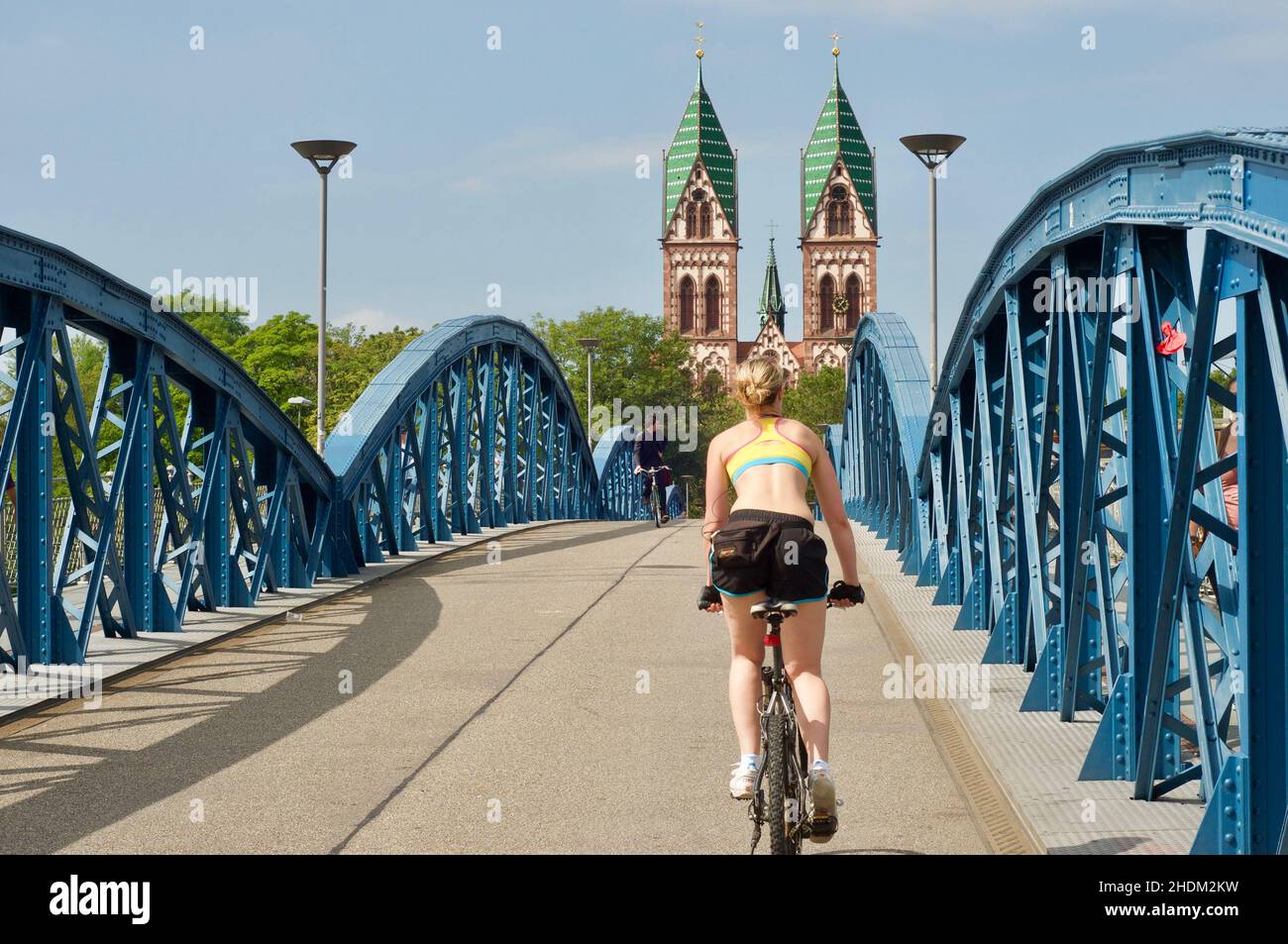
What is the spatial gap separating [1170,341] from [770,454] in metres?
1.87

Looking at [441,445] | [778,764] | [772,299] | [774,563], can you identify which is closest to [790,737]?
[778,764]

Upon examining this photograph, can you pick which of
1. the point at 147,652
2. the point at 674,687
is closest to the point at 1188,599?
the point at 674,687

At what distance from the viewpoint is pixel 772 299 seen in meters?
175

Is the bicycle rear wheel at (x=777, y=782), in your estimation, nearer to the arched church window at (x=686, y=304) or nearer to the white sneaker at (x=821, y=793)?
the white sneaker at (x=821, y=793)

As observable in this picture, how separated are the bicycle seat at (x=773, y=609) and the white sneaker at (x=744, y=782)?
51 centimetres

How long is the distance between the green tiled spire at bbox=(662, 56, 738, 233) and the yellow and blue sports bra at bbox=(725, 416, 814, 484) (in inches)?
5591

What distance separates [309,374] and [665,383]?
1568 inches

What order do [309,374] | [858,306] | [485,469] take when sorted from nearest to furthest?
1. [485,469]
2. [309,374]
3. [858,306]

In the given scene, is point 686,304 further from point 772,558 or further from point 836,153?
point 772,558

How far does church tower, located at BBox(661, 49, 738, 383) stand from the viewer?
144m

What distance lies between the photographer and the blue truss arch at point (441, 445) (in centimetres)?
1872

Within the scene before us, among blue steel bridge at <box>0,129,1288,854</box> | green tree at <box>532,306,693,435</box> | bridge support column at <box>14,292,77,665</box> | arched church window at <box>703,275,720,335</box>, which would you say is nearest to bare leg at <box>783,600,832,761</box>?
blue steel bridge at <box>0,129,1288,854</box>
